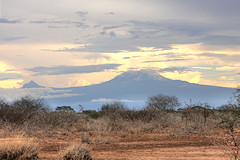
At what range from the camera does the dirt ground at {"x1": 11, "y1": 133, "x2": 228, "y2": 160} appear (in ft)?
40.0

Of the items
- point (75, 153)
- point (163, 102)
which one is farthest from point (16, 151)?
point (163, 102)

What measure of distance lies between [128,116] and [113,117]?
1718mm

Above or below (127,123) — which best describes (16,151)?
below

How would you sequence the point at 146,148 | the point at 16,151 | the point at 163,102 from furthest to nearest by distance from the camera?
the point at 163,102 → the point at 146,148 → the point at 16,151

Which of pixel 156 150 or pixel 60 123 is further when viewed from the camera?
pixel 60 123

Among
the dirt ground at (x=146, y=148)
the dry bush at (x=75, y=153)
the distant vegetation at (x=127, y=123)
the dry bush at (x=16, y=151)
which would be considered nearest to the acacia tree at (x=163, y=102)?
the distant vegetation at (x=127, y=123)

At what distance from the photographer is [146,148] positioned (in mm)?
14531

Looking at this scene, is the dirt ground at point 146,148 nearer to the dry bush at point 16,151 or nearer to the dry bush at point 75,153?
the dry bush at point 75,153

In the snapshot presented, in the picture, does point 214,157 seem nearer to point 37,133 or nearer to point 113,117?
point 37,133

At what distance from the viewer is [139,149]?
46.7 ft

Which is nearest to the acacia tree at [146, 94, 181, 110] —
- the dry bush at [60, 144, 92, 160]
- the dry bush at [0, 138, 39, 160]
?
the dry bush at [60, 144, 92, 160]

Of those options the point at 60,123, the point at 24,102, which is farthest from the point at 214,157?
the point at 24,102

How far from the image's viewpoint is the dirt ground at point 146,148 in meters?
12.2

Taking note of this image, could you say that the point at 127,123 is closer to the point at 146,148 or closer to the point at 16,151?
the point at 146,148
